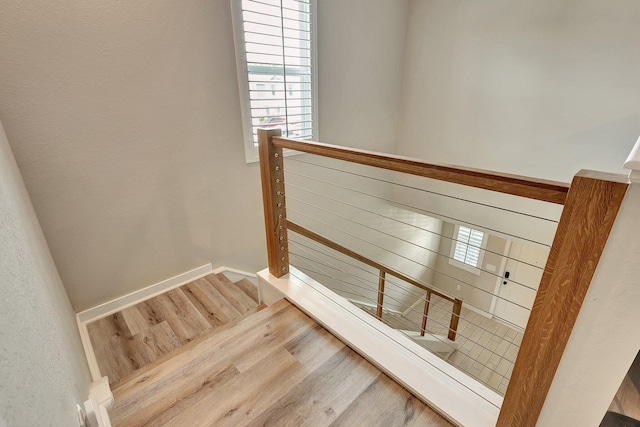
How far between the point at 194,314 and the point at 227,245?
69 cm

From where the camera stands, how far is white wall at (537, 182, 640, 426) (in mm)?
686

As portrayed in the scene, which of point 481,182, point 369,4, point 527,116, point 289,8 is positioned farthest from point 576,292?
A: point 369,4

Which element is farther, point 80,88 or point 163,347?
point 163,347

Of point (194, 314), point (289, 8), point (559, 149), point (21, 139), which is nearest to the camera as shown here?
point (21, 139)

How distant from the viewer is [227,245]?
2.58m

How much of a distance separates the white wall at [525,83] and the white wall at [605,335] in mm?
2703

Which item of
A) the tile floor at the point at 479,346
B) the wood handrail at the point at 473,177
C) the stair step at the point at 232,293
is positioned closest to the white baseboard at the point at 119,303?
the stair step at the point at 232,293

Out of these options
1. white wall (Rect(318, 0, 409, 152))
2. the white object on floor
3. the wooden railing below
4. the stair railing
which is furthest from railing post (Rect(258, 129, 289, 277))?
the white object on floor

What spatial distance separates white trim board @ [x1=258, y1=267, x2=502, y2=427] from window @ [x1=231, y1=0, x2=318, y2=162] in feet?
4.57

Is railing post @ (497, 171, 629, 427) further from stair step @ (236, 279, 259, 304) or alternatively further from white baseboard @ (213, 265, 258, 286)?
white baseboard @ (213, 265, 258, 286)

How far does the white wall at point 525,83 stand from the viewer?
97.3 inches

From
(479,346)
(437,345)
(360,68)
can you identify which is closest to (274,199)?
(360,68)

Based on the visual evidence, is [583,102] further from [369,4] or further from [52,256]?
[52,256]

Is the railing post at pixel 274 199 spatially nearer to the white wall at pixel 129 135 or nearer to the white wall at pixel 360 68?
the white wall at pixel 129 135
